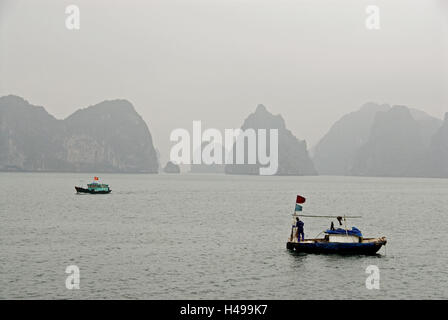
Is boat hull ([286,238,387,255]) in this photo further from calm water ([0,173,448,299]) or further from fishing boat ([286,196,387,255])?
calm water ([0,173,448,299])

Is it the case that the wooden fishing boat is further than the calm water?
Yes

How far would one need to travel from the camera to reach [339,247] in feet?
153

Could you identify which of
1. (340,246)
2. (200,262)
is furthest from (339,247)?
(200,262)

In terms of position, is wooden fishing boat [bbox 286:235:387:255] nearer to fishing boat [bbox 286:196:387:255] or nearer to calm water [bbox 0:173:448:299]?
fishing boat [bbox 286:196:387:255]

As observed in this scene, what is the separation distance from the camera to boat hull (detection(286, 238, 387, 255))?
153ft

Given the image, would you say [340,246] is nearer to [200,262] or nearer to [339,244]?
[339,244]

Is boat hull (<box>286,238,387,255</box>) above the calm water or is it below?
above

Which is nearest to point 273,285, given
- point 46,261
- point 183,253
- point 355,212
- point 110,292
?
point 110,292

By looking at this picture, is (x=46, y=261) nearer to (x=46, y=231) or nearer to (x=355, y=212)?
(x=46, y=231)

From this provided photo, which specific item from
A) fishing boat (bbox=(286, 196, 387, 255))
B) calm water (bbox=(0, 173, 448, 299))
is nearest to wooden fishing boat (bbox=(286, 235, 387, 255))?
fishing boat (bbox=(286, 196, 387, 255))

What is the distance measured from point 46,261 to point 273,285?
20708 mm
